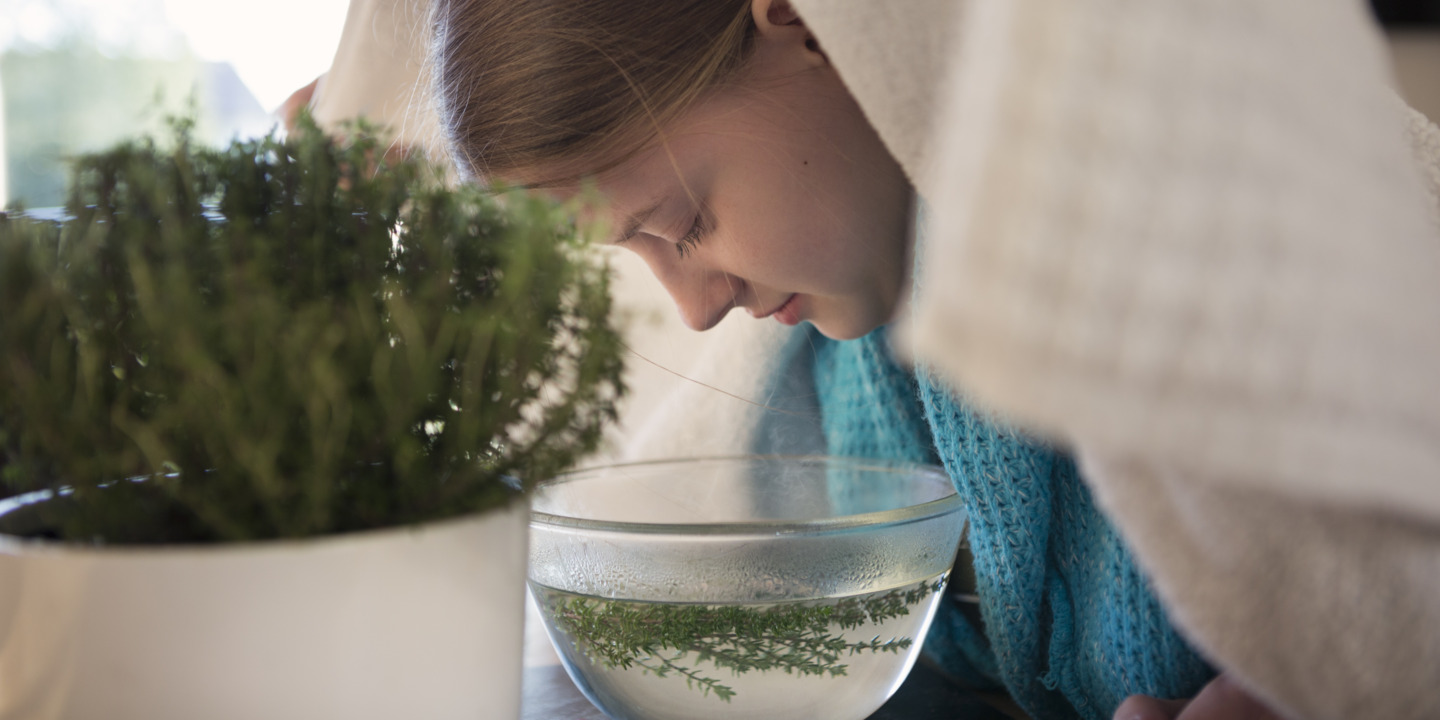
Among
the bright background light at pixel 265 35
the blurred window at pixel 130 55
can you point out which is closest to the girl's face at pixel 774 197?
the bright background light at pixel 265 35

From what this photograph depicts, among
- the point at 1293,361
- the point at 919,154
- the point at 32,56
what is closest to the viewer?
the point at 1293,361

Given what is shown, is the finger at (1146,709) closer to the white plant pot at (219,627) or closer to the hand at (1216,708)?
the hand at (1216,708)

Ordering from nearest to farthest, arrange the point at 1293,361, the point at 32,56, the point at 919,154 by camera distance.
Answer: the point at 1293,361 < the point at 919,154 < the point at 32,56

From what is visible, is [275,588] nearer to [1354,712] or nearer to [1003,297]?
[1003,297]

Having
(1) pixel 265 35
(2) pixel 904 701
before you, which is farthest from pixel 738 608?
(1) pixel 265 35

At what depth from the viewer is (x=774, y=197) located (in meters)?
0.56

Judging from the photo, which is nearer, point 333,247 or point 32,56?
point 333,247

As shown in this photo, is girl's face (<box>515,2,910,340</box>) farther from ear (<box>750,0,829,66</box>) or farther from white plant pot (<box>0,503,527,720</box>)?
white plant pot (<box>0,503,527,720</box>)

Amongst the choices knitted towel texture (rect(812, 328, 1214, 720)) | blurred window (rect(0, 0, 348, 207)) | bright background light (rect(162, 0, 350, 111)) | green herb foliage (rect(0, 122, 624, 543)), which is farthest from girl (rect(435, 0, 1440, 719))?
blurred window (rect(0, 0, 348, 207))

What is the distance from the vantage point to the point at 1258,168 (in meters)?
0.19

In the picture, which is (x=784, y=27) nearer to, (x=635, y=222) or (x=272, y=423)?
(x=635, y=222)

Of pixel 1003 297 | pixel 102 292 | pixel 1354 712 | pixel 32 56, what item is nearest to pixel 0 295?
pixel 102 292

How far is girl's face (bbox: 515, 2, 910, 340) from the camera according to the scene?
0.54m

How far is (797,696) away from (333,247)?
256 mm
